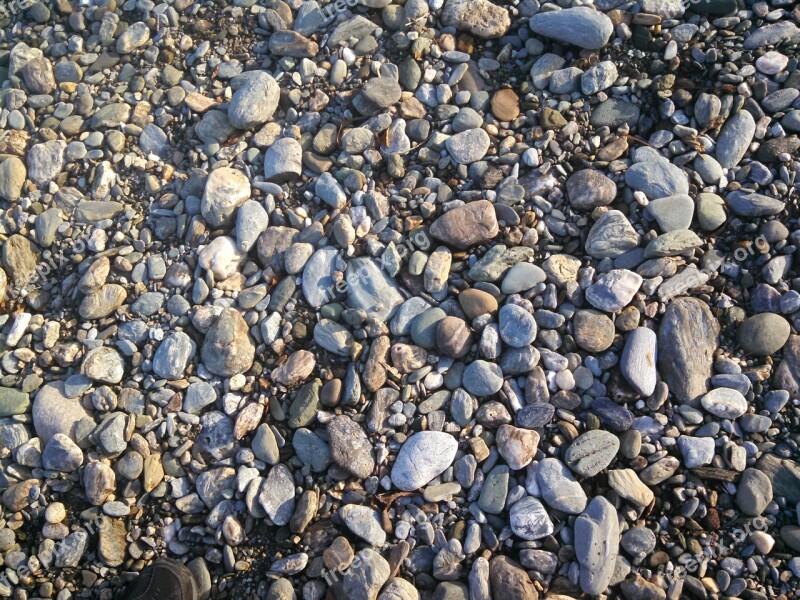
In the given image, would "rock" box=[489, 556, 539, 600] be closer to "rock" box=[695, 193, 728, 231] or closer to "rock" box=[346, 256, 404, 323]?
"rock" box=[346, 256, 404, 323]

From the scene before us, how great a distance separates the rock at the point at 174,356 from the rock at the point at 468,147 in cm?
148

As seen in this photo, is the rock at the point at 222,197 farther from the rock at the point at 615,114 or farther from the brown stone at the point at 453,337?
the rock at the point at 615,114

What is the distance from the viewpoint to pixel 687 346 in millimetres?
2484

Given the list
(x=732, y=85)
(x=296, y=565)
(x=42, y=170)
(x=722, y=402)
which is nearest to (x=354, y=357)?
(x=296, y=565)

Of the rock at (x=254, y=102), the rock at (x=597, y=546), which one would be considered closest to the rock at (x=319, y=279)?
the rock at (x=254, y=102)

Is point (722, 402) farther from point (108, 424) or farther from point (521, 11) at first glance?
point (108, 424)

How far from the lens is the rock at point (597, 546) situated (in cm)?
221

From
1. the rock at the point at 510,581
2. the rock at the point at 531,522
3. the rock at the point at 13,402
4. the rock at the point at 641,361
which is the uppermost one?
the rock at the point at 641,361

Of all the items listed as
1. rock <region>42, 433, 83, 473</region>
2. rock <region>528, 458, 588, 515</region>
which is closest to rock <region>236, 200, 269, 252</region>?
rock <region>42, 433, 83, 473</region>

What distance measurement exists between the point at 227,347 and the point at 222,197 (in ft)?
2.36

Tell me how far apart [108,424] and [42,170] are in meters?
1.37

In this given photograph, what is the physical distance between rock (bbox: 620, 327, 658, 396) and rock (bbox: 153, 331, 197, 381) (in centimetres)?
184

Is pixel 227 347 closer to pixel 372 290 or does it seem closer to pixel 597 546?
pixel 372 290

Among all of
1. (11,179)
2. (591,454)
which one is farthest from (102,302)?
(591,454)
